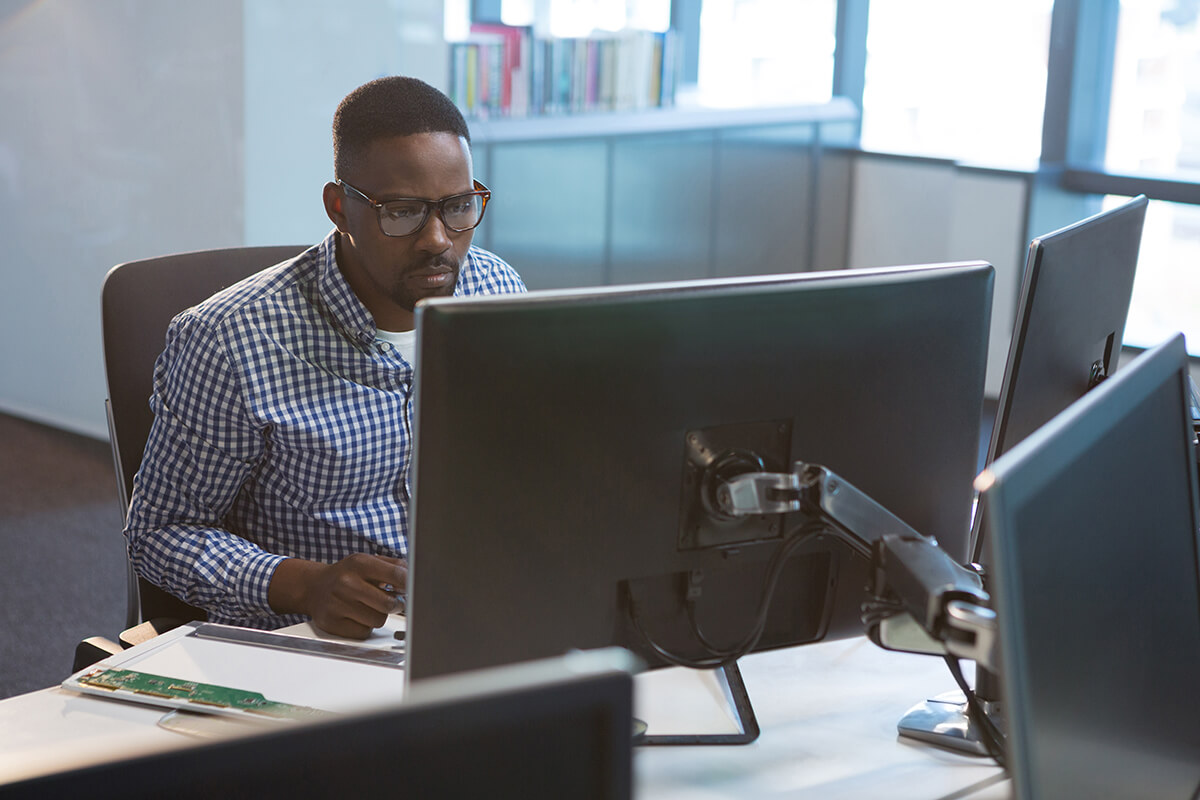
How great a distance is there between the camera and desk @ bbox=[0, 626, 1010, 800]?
1.10 m

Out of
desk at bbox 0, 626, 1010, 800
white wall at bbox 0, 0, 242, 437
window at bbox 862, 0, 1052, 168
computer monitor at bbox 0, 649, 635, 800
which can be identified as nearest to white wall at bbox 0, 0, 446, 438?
white wall at bbox 0, 0, 242, 437

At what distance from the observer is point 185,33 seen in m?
3.51

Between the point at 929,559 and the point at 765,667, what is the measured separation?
1.45ft

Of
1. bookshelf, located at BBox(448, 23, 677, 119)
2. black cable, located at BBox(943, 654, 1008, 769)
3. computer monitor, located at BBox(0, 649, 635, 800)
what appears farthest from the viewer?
bookshelf, located at BBox(448, 23, 677, 119)

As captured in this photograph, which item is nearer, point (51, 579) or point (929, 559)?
point (929, 559)

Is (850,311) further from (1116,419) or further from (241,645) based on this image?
(241,645)

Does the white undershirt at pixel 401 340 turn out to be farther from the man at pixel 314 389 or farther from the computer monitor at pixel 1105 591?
the computer monitor at pixel 1105 591

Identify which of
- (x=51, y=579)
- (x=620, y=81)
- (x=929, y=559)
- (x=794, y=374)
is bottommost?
(x=51, y=579)

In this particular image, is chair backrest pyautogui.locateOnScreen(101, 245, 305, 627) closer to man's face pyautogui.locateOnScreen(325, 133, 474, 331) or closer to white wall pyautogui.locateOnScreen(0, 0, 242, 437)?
man's face pyautogui.locateOnScreen(325, 133, 474, 331)

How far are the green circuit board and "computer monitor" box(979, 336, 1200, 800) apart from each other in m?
0.66

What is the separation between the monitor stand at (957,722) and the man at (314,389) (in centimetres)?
68

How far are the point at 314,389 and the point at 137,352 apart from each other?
1.04 feet

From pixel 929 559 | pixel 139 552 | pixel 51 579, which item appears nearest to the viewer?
pixel 929 559

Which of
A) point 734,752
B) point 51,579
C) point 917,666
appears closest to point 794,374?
point 734,752
